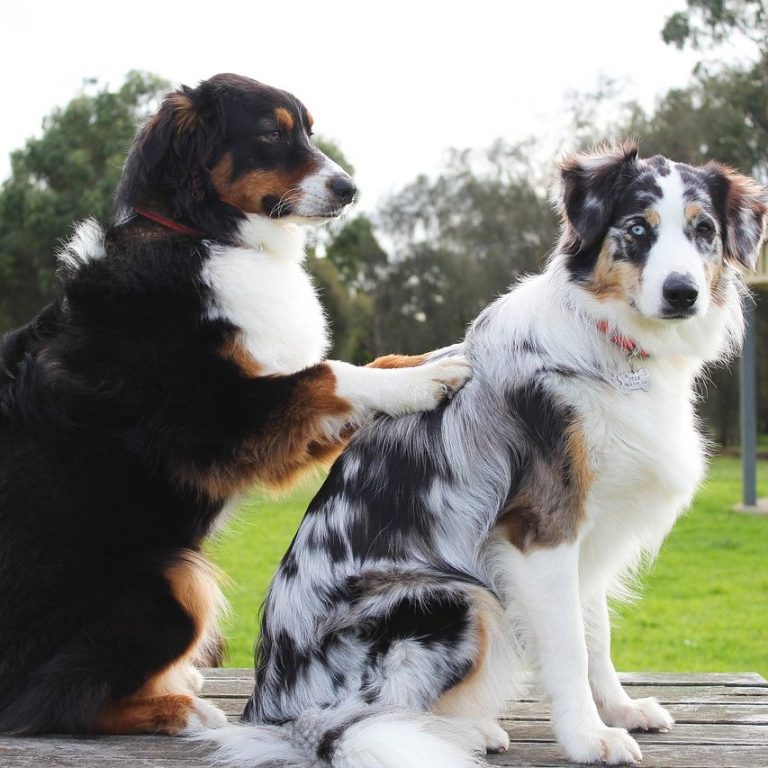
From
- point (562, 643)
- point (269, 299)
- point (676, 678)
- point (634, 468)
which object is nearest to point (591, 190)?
point (634, 468)

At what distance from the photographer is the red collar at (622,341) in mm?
3303

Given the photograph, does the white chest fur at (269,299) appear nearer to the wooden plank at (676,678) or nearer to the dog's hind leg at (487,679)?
the dog's hind leg at (487,679)

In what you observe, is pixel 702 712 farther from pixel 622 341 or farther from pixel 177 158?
pixel 177 158

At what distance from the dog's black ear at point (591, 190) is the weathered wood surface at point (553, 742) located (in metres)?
1.66

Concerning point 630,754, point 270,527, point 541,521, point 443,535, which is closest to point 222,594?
point 443,535

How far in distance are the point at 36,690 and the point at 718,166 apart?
2904 millimetres

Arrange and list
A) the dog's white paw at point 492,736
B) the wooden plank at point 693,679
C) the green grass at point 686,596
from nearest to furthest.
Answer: the dog's white paw at point 492,736, the wooden plank at point 693,679, the green grass at point 686,596

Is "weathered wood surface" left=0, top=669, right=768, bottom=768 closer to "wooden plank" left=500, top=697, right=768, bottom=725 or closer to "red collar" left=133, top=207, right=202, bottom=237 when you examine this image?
"wooden plank" left=500, top=697, right=768, bottom=725

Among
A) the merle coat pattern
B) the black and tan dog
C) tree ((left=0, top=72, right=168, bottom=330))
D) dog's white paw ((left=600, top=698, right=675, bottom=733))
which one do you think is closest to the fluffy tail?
the merle coat pattern

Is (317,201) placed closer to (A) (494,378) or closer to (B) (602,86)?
Answer: (A) (494,378)

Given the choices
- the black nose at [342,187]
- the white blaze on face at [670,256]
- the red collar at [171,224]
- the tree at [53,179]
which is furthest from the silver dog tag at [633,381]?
the tree at [53,179]

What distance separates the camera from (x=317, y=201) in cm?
396

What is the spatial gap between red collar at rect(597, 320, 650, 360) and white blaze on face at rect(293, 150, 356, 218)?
4.02 ft

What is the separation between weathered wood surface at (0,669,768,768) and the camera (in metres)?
3.09
